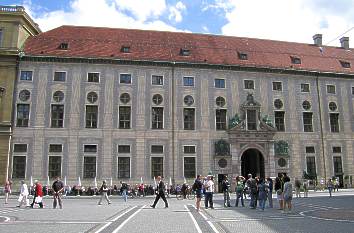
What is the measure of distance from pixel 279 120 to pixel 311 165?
647 centimetres

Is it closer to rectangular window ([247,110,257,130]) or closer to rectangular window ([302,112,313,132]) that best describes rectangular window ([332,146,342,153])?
rectangular window ([302,112,313,132])

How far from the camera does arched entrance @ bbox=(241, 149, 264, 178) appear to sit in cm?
4534

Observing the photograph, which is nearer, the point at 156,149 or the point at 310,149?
the point at 156,149

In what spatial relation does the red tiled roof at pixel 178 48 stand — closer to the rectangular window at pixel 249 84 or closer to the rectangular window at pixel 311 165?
the rectangular window at pixel 249 84

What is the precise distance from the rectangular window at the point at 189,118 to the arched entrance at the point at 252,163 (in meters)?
8.21

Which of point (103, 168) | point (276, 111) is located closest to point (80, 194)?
point (103, 168)

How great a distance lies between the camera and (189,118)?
4325 cm

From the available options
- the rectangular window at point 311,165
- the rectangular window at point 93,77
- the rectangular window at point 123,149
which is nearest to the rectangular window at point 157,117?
the rectangular window at point 123,149

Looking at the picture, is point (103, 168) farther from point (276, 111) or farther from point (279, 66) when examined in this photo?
point (279, 66)

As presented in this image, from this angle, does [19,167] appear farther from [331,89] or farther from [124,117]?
[331,89]

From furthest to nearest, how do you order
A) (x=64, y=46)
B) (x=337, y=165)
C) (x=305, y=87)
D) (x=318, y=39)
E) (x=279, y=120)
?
(x=318, y=39) → (x=305, y=87) → (x=337, y=165) → (x=279, y=120) → (x=64, y=46)

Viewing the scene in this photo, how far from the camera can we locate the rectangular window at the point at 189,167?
4169 cm

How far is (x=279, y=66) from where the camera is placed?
46969mm

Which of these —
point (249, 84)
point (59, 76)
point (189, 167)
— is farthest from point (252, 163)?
point (59, 76)
